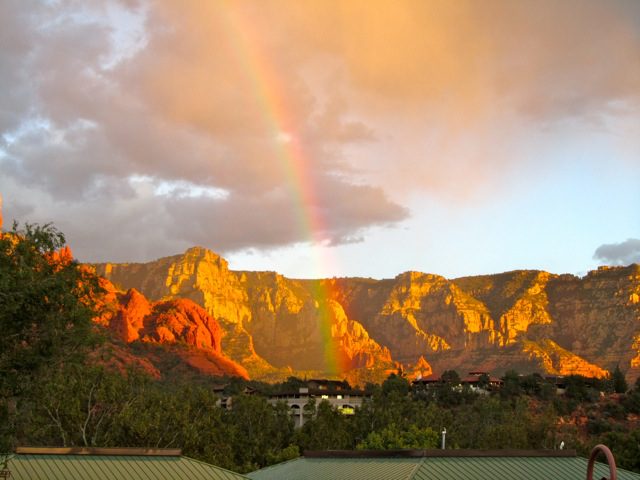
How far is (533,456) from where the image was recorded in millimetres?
49188

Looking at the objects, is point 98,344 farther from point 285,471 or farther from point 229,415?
point 229,415

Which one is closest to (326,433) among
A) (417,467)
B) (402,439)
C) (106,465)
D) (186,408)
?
(402,439)

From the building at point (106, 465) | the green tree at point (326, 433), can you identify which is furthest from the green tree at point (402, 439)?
the building at point (106, 465)

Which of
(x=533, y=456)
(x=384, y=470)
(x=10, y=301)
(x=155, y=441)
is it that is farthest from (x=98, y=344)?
(x=155, y=441)

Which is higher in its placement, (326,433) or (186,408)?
(186,408)

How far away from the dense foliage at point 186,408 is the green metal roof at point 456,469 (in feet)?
49.5

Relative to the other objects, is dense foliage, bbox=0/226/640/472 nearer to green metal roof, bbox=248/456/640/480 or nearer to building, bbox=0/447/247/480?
building, bbox=0/447/247/480

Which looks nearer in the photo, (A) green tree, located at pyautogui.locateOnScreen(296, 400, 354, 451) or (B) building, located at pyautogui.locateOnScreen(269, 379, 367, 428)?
(A) green tree, located at pyautogui.locateOnScreen(296, 400, 354, 451)

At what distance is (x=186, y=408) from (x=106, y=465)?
1977 inches

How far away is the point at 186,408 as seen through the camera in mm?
92562

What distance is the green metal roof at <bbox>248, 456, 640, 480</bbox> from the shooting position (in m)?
44.9

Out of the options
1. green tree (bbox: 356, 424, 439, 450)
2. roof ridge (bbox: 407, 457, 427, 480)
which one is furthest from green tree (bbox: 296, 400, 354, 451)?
roof ridge (bbox: 407, 457, 427, 480)

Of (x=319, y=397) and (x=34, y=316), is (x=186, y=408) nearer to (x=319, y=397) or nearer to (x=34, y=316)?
(x=34, y=316)

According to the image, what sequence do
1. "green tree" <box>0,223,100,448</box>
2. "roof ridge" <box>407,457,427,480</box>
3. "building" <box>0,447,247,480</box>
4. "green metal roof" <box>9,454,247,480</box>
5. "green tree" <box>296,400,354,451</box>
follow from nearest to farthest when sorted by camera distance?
"green tree" <box>0,223,100,448</box>, "green metal roof" <box>9,454,247,480</box>, "building" <box>0,447,247,480</box>, "roof ridge" <box>407,457,427,480</box>, "green tree" <box>296,400,354,451</box>
